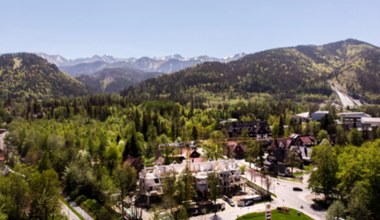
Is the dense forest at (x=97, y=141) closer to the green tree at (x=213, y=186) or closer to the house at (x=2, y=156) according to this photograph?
the house at (x=2, y=156)

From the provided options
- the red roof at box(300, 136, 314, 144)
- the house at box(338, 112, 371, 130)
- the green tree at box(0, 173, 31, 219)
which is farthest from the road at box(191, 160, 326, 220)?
the house at box(338, 112, 371, 130)

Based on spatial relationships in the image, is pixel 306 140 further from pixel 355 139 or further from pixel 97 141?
pixel 97 141

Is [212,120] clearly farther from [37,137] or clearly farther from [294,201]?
[294,201]

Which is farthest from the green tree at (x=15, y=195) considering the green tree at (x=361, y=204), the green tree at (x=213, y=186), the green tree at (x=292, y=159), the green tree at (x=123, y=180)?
the green tree at (x=292, y=159)

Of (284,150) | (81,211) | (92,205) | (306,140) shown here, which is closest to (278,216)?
(92,205)

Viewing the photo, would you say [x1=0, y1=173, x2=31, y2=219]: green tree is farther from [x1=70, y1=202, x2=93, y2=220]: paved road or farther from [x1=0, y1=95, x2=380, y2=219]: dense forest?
[x1=70, y1=202, x2=93, y2=220]: paved road

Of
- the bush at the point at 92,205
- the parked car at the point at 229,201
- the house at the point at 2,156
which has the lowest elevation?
the parked car at the point at 229,201

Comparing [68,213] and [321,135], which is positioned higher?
[321,135]

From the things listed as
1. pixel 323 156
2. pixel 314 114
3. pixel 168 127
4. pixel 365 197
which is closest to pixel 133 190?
pixel 323 156
